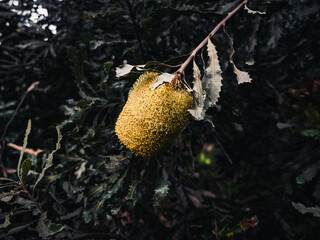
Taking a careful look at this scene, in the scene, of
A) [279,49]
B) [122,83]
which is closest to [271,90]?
[279,49]

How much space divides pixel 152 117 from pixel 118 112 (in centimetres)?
43

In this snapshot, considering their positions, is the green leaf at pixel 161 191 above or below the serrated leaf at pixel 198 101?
below

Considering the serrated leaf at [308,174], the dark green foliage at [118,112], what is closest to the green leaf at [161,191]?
the dark green foliage at [118,112]

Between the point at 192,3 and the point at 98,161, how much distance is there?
87cm

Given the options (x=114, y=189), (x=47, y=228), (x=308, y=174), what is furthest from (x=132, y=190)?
(x=308, y=174)

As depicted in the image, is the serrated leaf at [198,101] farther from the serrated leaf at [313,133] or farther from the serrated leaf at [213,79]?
the serrated leaf at [313,133]

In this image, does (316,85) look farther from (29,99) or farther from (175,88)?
(29,99)

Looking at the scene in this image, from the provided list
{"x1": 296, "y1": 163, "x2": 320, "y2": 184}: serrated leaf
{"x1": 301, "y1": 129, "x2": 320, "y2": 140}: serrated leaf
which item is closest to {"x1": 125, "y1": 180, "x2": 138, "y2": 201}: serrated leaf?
{"x1": 296, "y1": 163, "x2": 320, "y2": 184}: serrated leaf

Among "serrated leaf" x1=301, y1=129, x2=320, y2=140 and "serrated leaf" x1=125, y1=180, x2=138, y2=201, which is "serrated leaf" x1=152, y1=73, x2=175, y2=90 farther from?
"serrated leaf" x1=301, y1=129, x2=320, y2=140

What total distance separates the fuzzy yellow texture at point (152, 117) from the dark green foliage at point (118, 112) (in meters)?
0.12

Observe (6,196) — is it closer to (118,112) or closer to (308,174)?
(118,112)

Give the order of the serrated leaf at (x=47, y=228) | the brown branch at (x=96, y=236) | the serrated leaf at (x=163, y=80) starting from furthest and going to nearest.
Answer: the brown branch at (x=96, y=236) → the serrated leaf at (x=47, y=228) → the serrated leaf at (x=163, y=80)

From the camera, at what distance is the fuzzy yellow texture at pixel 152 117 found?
0.78 m

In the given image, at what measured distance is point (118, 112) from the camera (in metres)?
1.17
